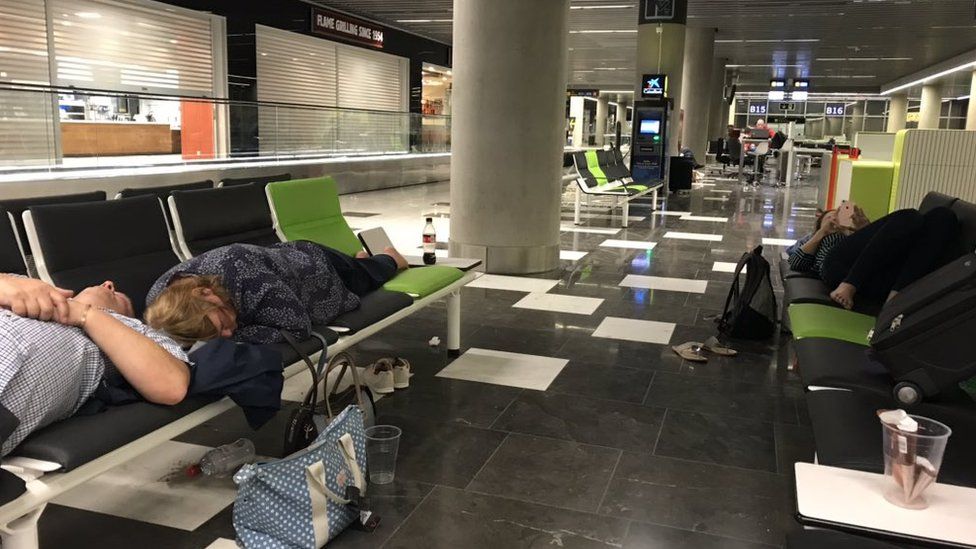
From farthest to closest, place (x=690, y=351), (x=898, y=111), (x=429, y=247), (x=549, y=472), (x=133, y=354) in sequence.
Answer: (x=898, y=111) < (x=429, y=247) < (x=690, y=351) < (x=549, y=472) < (x=133, y=354)

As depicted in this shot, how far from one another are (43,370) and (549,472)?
1830mm

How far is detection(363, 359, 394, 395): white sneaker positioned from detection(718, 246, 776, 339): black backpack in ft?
7.81

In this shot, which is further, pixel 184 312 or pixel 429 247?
pixel 429 247

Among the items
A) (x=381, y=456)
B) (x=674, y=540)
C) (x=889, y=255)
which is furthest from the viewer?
(x=889, y=255)

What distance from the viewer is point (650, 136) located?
15000mm

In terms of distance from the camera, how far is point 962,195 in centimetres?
603

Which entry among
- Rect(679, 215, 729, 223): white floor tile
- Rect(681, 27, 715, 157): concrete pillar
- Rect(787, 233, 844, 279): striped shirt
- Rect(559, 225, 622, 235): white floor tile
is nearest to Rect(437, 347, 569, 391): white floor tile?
Rect(787, 233, 844, 279): striped shirt

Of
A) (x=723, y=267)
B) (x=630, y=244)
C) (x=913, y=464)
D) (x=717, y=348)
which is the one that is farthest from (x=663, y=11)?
(x=913, y=464)

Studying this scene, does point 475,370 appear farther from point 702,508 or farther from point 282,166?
point 282,166

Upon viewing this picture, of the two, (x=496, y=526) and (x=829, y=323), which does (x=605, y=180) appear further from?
(x=496, y=526)

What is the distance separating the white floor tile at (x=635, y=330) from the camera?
201 inches

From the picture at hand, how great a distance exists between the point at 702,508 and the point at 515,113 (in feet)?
14.9

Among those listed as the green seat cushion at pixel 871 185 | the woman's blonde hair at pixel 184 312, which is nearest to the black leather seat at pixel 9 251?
the woman's blonde hair at pixel 184 312

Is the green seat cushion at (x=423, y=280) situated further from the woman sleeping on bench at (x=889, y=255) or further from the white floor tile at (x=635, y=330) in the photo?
the woman sleeping on bench at (x=889, y=255)
